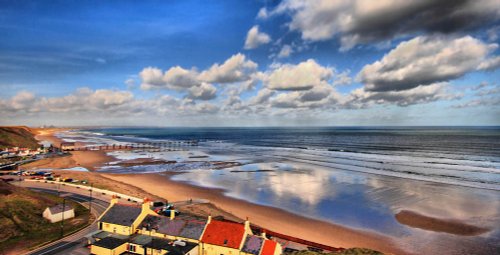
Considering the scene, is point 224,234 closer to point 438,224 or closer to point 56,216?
point 56,216

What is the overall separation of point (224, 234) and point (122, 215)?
14.5 meters

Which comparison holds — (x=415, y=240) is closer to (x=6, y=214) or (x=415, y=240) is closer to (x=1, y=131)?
(x=6, y=214)

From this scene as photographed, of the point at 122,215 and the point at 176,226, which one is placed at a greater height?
the point at 122,215

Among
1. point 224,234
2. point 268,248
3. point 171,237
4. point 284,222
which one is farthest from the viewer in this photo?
point 284,222

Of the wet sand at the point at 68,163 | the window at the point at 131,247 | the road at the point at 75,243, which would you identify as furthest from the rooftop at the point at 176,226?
the wet sand at the point at 68,163

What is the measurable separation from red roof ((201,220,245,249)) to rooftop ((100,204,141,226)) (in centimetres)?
1023

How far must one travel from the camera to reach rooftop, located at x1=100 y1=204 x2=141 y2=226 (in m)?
35.6

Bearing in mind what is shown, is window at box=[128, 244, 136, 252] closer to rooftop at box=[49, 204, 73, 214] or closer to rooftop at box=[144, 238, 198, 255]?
rooftop at box=[144, 238, 198, 255]

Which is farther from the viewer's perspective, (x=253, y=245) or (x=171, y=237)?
(x=171, y=237)

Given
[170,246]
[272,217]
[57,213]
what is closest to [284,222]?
[272,217]

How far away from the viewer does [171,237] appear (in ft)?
107

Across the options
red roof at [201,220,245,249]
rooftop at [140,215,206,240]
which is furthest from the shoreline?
rooftop at [140,215,206,240]

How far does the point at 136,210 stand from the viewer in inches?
1428

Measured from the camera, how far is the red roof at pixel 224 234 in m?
29.9
